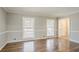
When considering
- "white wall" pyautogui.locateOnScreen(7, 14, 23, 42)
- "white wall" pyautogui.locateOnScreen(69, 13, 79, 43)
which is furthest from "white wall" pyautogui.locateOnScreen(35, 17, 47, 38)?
"white wall" pyautogui.locateOnScreen(69, 13, 79, 43)

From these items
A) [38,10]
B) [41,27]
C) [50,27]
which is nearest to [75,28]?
[50,27]

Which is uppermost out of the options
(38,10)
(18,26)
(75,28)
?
(38,10)

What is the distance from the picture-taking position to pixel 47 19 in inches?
123

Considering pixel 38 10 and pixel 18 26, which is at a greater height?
pixel 38 10

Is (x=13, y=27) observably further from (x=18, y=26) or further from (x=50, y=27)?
(x=50, y=27)

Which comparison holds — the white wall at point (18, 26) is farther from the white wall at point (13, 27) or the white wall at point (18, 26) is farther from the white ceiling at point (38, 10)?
the white ceiling at point (38, 10)

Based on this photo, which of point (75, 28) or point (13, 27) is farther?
point (75, 28)

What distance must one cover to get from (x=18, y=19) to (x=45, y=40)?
1.11m

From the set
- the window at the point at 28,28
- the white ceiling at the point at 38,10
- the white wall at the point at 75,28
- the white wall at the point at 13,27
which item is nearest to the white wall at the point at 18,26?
the white wall at the point at 13,27
